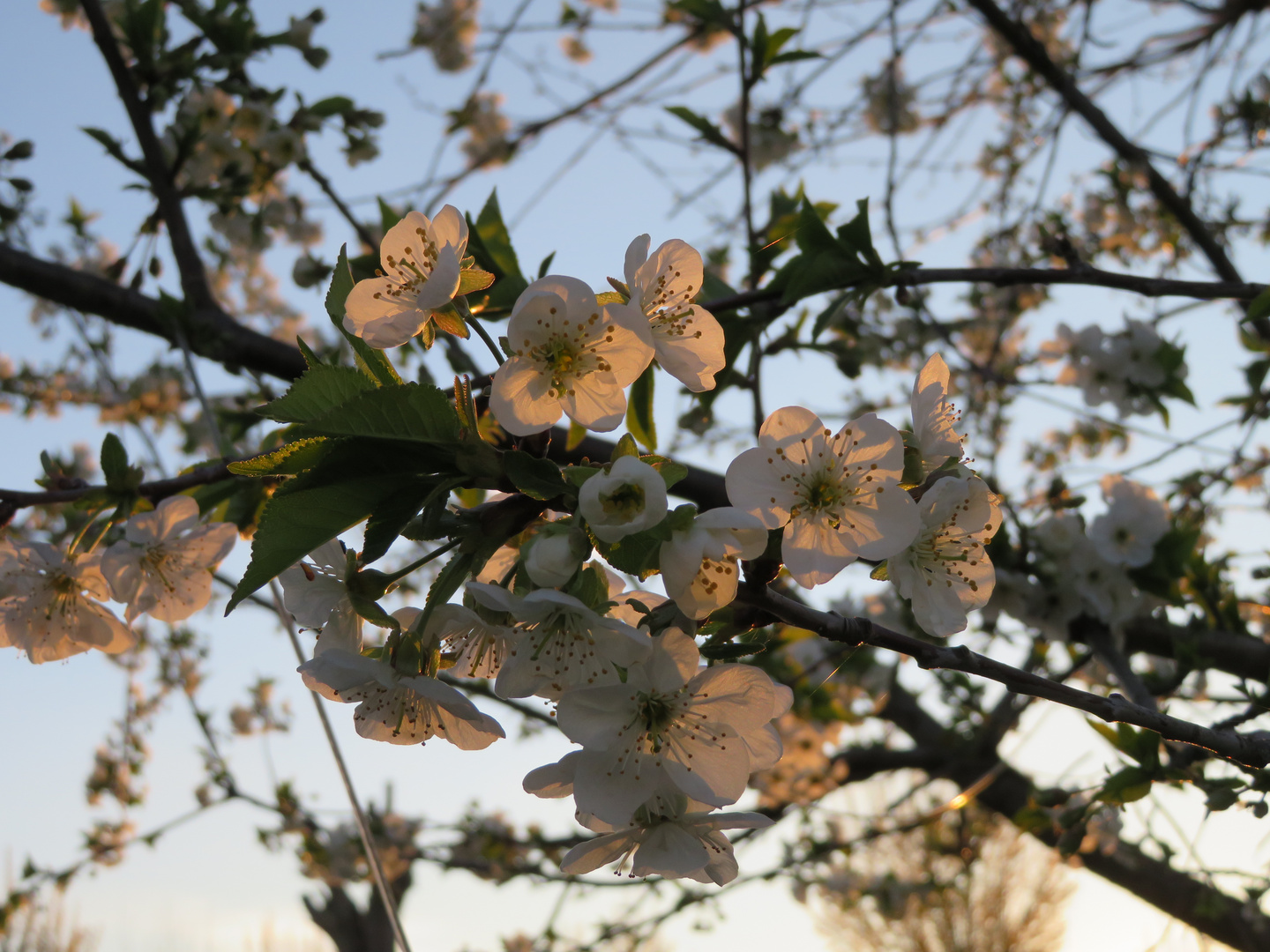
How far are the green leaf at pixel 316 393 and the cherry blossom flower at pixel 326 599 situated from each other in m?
0.13

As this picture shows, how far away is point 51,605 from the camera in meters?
1.11

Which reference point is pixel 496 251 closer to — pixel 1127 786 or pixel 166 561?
pixel 166 561

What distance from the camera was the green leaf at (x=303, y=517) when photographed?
25.2 inches

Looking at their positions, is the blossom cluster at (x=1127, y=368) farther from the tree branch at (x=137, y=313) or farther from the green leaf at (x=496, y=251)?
the tree branch at (x=137, y=313)

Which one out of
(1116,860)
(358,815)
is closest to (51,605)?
(358,815)

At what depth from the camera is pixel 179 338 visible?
1531mm

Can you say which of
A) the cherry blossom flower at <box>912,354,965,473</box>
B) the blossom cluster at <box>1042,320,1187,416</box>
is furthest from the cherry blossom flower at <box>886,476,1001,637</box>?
the blossom cluster at <box>1042,320,1187,416</box>

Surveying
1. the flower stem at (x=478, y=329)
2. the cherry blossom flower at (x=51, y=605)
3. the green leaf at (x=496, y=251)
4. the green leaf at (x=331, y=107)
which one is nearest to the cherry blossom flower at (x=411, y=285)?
the flower stem at (x=478, y=329)

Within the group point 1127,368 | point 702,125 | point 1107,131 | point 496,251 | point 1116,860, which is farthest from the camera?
point 1116,860

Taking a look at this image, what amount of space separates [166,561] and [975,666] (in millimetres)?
971

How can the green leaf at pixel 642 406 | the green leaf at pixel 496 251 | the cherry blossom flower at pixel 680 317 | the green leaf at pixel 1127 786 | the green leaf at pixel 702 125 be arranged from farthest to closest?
the green leaf at pixel 702 125
the green leaf at pixel 496 251
the green leaf at pixel 642 406
the green leaf at pixel 1127 786
the cherry blossom flower at pixel 680 317

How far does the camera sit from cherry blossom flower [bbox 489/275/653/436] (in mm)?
730

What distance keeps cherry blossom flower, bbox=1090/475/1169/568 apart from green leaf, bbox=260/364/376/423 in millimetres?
1541

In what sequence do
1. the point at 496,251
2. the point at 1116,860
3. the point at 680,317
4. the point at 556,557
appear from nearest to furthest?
the point at 556,557, the point at 680,317, the point at 496,251, the point at 1116,860
